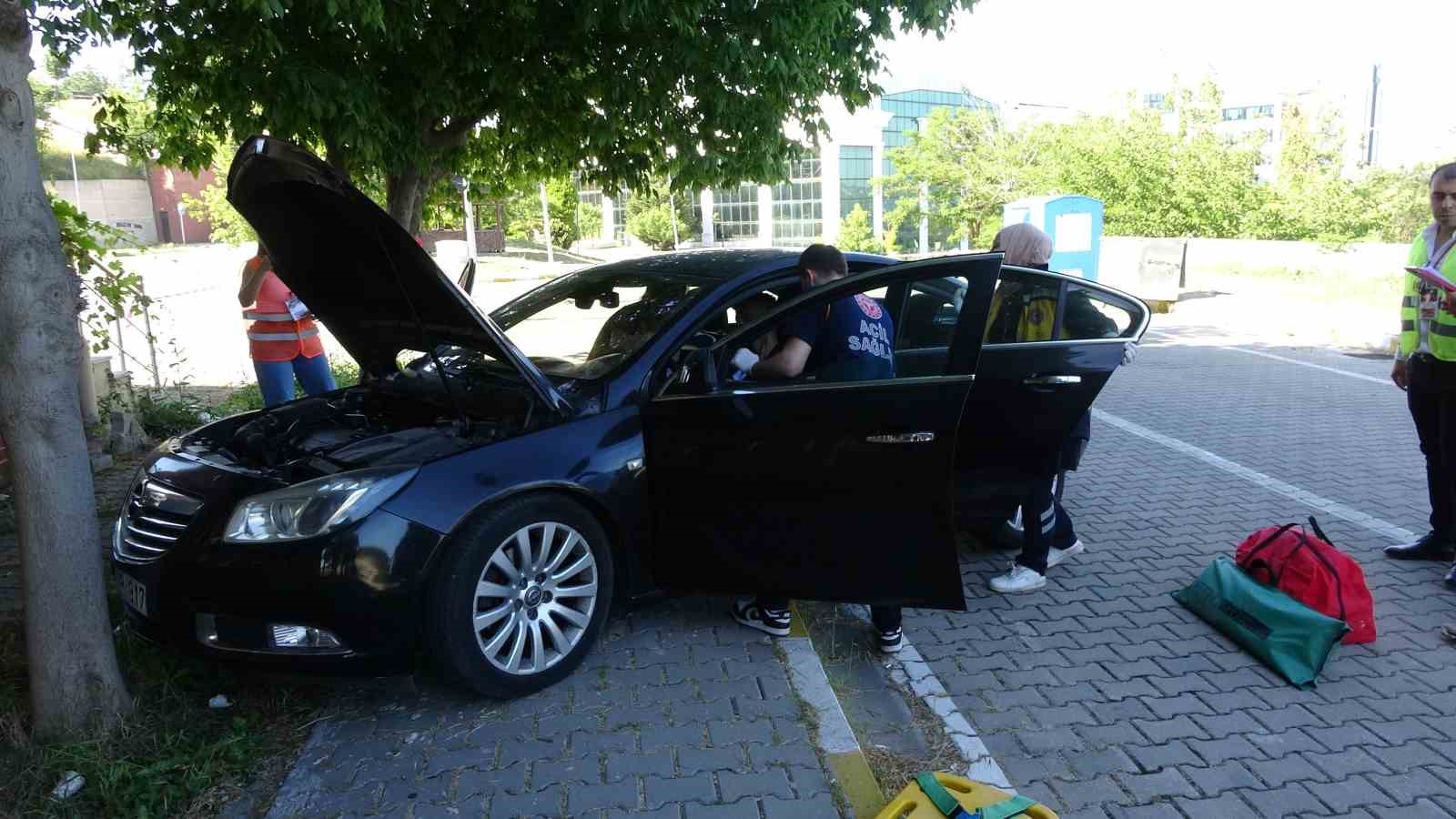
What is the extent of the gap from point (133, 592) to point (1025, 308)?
405 cm

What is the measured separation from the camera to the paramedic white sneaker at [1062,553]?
4.80 m

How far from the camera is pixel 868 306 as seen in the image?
3725 millimetres

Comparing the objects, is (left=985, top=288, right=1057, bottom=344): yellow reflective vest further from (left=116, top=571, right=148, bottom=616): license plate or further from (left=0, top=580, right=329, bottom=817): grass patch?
(left=116, top=571, right=148, bottom=616): license plate

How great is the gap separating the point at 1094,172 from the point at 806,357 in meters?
28.4

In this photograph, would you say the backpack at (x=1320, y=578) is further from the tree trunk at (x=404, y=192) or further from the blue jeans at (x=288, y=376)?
the tree trunk at (x=404, y=192)

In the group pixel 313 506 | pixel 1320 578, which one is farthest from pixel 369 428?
pixel 1320 578

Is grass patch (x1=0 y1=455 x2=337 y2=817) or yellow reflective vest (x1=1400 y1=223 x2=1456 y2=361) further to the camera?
yellow reflective vest (x1=1400 y1=223 x2=1456 y2=361)

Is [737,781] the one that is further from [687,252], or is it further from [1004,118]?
[1004,118]

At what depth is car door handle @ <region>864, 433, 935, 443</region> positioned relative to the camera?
3.29 m

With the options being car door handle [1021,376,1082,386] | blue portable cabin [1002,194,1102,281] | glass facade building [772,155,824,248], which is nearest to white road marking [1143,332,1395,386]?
blue portable cabin [1002,194,1102,281]

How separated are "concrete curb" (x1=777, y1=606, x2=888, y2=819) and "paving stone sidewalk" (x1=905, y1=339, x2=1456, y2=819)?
0.48 meters

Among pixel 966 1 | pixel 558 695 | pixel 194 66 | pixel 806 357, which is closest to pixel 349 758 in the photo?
pixel 558 695

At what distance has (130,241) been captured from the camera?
20.9ft

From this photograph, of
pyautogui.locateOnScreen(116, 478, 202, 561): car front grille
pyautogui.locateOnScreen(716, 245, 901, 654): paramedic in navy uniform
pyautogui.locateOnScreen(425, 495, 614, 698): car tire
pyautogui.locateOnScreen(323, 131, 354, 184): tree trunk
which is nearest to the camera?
pyautogui.locateOnScreen(425, 495, 614, 698): car tire
